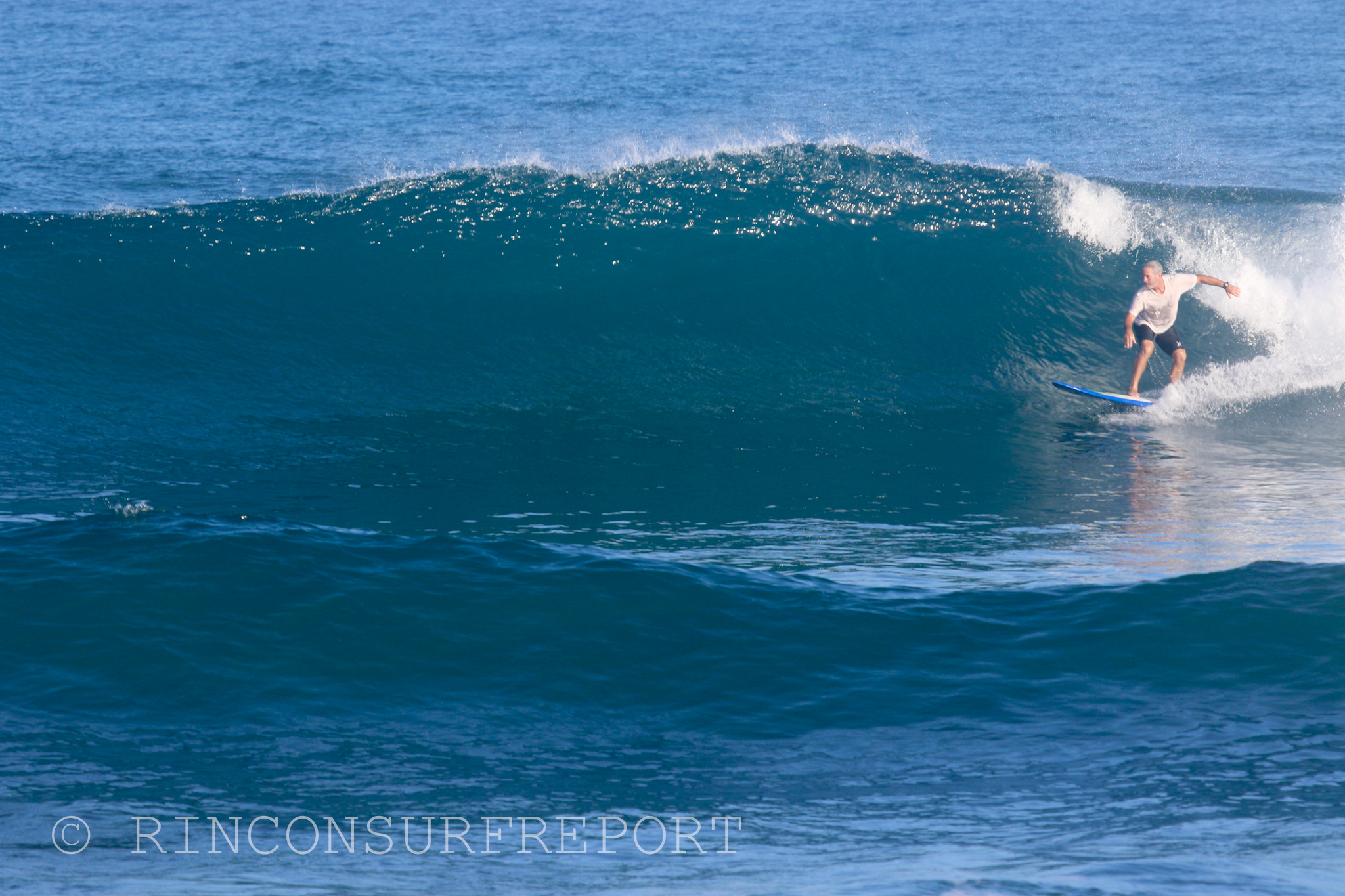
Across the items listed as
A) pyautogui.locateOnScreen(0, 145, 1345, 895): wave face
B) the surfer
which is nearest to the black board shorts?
the surfer

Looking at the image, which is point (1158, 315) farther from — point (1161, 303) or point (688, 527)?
point (688, 527)

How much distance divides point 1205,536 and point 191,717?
5.42 meters

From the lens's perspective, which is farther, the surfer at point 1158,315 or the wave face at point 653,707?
the surfer at point 1158,315

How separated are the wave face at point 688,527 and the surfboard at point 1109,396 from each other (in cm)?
15

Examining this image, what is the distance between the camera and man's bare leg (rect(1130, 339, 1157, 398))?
31.9 feet

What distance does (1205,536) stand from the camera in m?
6.29

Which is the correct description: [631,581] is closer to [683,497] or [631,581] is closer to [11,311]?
[683,497]

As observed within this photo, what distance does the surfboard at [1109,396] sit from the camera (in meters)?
9.62

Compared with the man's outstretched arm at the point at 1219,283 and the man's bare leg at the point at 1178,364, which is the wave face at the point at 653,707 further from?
the man's bare leg at the point at 1178,364

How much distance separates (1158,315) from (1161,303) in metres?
0.11

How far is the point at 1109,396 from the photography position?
970cm

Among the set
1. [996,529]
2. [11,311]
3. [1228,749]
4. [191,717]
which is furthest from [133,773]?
[11,311]

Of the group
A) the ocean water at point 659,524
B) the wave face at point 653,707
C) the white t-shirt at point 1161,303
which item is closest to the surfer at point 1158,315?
the white t-shirt at point 1161,303

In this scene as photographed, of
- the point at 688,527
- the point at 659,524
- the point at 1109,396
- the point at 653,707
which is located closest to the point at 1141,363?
the point at 1109,396
